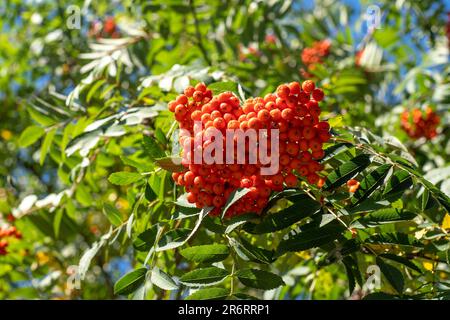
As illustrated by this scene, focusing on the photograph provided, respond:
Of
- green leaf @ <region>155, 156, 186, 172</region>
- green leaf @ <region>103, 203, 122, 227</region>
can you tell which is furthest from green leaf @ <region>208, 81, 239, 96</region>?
green leaf @ <region>103, 203, 122, 227</region>

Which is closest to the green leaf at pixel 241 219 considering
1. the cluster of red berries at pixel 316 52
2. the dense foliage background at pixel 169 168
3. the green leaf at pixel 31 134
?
the dense foliage background at pixel 169 168

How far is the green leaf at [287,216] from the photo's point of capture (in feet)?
6.56

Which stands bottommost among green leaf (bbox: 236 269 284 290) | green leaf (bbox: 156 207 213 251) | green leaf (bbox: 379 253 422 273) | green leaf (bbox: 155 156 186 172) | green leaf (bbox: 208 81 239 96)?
green leaf (bbox: 236 269 284 290)

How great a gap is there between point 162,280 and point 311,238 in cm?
53

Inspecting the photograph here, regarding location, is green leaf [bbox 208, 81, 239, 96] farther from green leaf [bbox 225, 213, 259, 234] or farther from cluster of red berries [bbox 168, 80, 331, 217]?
green leaf [bbox 225, 213, 259, 234]

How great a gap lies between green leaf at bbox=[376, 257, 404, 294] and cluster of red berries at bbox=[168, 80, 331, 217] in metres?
0.35

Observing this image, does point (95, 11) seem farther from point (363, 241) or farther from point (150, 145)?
point (363, 241)

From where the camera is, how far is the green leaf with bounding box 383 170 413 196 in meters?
2.00

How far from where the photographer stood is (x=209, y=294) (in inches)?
77.8

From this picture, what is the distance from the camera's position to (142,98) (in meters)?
2.93

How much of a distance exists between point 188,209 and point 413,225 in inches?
35.9

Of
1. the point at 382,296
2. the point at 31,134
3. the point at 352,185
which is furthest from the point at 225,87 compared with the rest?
the point at 31,134

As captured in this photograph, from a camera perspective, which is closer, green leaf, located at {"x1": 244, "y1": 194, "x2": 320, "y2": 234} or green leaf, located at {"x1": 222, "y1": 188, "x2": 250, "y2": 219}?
green leaf, located at {"x1": 222, "y1": 188, "x2": 250, "y2": 219}

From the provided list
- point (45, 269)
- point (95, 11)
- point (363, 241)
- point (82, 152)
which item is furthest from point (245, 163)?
point (95, 11)
